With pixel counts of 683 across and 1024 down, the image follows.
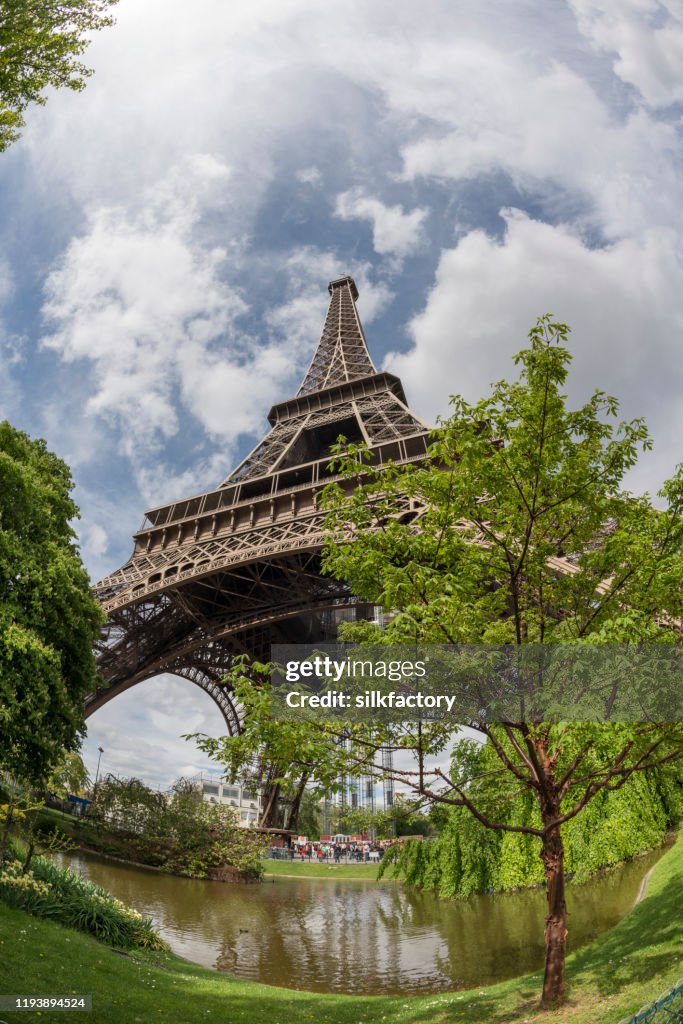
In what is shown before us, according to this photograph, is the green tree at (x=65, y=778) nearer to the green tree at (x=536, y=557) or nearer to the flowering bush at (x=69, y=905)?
the flowering bush at (x=69, y=905)

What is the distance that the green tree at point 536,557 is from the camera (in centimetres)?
860

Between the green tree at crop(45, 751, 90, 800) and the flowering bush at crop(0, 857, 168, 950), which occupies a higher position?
the green tree at crop(45, 751, 90, 800)

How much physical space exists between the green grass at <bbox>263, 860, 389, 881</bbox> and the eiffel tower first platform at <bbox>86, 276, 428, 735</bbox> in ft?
40.1

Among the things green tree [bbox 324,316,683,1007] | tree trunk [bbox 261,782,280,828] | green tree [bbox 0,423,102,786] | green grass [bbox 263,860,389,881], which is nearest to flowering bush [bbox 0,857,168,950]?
green tree [bbox 0,423,102,786]

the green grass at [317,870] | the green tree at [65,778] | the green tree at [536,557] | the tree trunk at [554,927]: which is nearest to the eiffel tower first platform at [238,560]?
the green tree at [65,778]

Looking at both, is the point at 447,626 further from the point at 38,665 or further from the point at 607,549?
the point at 38,665

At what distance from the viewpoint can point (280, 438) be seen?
4762cm

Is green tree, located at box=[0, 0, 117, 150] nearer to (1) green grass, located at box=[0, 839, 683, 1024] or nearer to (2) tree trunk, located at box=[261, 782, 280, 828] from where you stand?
(1) green grass, located at box=[0, 839, 683, 1024]

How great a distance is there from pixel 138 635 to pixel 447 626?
32.6 m

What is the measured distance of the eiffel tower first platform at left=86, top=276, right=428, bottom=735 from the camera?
34125mm

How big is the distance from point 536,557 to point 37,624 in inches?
433

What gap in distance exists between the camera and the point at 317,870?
38688 millimetres

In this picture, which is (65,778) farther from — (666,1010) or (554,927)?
(666,1010)

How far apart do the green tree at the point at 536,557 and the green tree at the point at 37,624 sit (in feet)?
24.9
